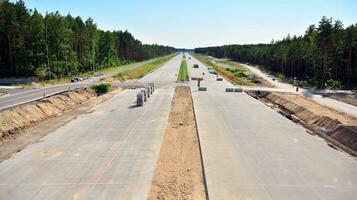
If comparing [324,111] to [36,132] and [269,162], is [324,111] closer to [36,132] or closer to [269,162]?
[269,162]

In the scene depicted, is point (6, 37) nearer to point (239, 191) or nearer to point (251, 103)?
point (251, 103)

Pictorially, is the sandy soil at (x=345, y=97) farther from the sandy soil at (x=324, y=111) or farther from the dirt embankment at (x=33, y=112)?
the dirt embankment at (x=33, y=112)

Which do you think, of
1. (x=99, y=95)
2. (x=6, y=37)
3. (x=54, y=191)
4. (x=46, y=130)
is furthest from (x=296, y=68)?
(x=54, y=191)

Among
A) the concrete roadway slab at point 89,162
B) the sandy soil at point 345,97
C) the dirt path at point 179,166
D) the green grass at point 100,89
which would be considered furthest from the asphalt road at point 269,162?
the green grass at point 100,89

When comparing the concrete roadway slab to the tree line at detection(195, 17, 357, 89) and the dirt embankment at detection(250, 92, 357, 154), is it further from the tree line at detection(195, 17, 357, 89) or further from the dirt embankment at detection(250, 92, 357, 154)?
the tree line at detection(195, 17, 357, 89)

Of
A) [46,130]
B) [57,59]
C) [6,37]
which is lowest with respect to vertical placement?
[46,130]

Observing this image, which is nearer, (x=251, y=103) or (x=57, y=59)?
(x=251, y=103)
